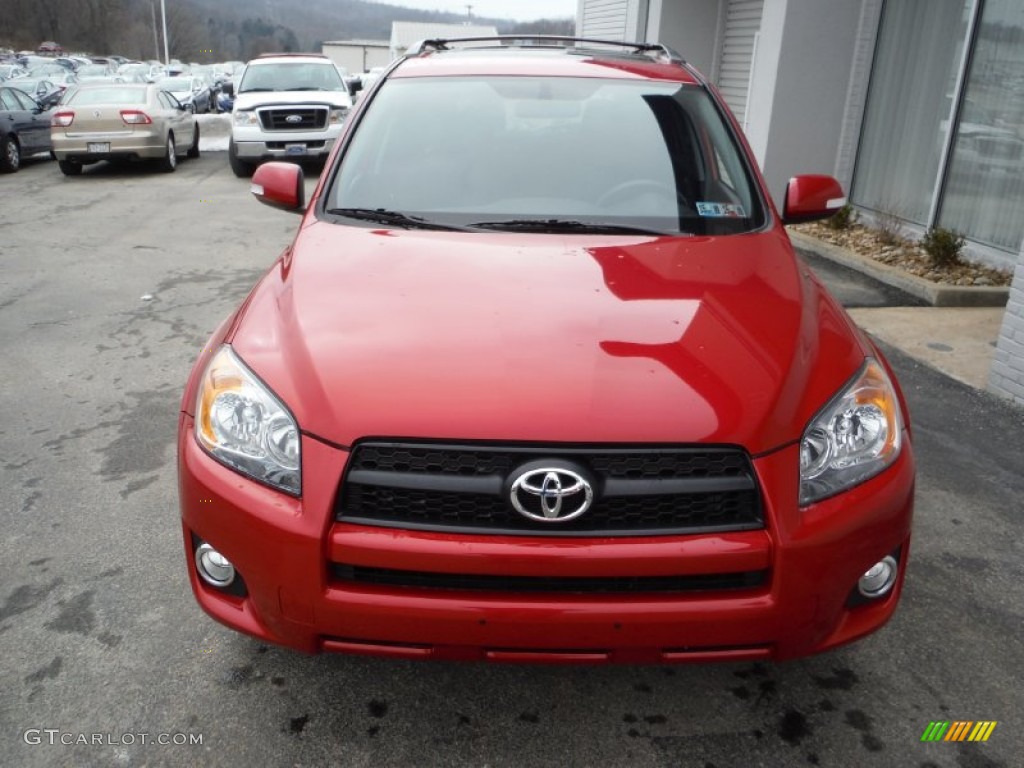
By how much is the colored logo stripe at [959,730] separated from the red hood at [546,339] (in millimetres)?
999

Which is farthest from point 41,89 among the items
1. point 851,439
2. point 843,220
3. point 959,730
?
point 959,730

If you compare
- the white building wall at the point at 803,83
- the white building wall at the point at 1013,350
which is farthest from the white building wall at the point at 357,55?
the white building wall at the point at 1013,350

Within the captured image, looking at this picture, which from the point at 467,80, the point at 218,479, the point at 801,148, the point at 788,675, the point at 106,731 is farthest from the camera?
the point at 801,148

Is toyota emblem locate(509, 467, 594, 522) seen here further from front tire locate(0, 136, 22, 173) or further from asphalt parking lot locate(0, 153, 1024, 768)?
front tire locate(0, 136, 22, 173)

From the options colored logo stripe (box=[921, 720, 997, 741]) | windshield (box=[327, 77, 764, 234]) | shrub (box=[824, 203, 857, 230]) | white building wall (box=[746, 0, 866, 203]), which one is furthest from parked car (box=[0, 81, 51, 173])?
colored logo stripe (box=[921, 720, 997, 741])

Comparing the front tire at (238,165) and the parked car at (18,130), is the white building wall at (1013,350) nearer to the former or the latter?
the front tire at (238,165)

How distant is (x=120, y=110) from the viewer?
45.4 ft

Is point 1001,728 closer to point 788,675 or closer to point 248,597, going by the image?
point 788,675

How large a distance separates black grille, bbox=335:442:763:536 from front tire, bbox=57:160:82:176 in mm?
14294

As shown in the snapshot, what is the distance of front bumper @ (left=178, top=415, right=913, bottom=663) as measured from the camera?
6.34 ft

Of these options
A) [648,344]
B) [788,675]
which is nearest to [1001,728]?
[788,675]

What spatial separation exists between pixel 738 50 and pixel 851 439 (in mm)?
11674

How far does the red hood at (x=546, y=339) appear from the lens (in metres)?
2.00

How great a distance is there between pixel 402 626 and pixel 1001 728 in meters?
1.67
